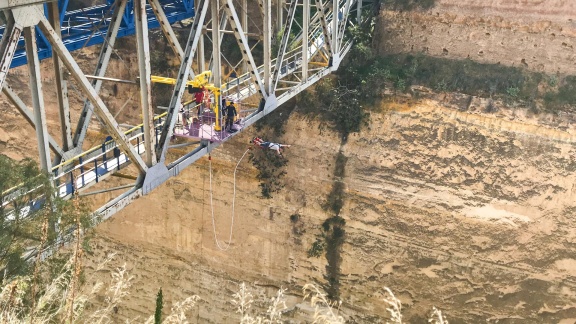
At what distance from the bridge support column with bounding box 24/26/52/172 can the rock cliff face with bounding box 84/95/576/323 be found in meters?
9.20

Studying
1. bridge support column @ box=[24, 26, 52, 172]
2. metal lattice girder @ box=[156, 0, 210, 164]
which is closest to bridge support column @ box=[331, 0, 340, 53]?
metal lattice girder @ box=[156, 0, 210, 164]

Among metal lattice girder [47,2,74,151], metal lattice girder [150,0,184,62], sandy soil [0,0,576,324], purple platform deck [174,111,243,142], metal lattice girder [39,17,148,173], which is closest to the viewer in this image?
metal lattice girder [39,17,148,173]

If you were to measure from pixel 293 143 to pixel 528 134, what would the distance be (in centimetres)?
549

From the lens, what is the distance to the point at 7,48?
5781 mm

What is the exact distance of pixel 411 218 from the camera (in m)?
14.6

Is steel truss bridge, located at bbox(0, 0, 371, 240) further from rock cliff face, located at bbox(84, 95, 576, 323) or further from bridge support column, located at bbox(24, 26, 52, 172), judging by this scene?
rock cliff face, located at bbox(84, 95, 576, 323)

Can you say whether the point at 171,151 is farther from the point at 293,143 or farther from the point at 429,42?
the point at 429,42

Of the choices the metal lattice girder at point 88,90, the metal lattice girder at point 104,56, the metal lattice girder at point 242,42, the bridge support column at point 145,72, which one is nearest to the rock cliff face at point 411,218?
the metal lattice girder at point 242,42

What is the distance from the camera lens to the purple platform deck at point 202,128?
31.7ft

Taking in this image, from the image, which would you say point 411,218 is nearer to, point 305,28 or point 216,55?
point 305,28

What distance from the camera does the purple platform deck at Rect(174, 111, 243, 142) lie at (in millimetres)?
9648

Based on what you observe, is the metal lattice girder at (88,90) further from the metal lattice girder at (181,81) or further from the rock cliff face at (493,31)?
the rock cliff face at (493,31)

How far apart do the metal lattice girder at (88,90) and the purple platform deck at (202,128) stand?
66.5 inches

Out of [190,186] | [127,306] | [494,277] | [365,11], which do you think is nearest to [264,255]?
[190,186]
